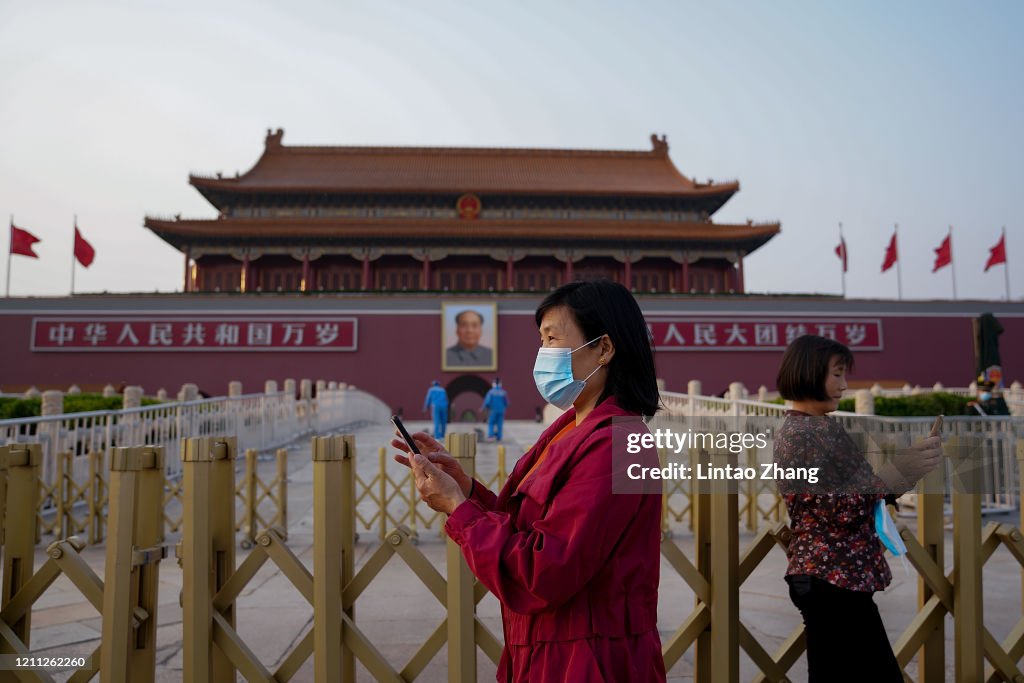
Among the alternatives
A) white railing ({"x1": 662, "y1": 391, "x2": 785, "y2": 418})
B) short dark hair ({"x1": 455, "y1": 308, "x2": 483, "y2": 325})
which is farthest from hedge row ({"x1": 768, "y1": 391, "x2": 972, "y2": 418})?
short dark hair ({"x1": 455, "y1": 308, "x2": 483, "y2": 325})

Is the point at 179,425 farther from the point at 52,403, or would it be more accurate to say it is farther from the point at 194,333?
the point at 194,333

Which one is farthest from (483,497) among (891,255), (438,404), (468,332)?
(891,255)

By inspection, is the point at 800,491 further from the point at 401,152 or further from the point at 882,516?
the point at 401,152

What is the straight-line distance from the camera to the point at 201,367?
2134cm

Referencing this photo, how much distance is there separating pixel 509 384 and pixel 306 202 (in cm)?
1094

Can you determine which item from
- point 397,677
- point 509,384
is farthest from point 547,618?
point 509,384

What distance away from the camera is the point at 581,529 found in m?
1.23

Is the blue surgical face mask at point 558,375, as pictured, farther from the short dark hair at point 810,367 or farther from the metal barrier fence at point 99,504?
the metal barrier fence at point 99,504

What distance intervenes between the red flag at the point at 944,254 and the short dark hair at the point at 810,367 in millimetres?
23777

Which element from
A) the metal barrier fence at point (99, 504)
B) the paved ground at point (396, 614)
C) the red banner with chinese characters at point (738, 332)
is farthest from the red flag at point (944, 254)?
the metal barrier fence at point (99, 504)

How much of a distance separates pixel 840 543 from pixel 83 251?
25.0m

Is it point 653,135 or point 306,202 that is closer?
point 306,202

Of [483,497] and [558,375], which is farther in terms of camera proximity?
[483,497]

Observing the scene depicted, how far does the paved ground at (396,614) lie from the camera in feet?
9.86
